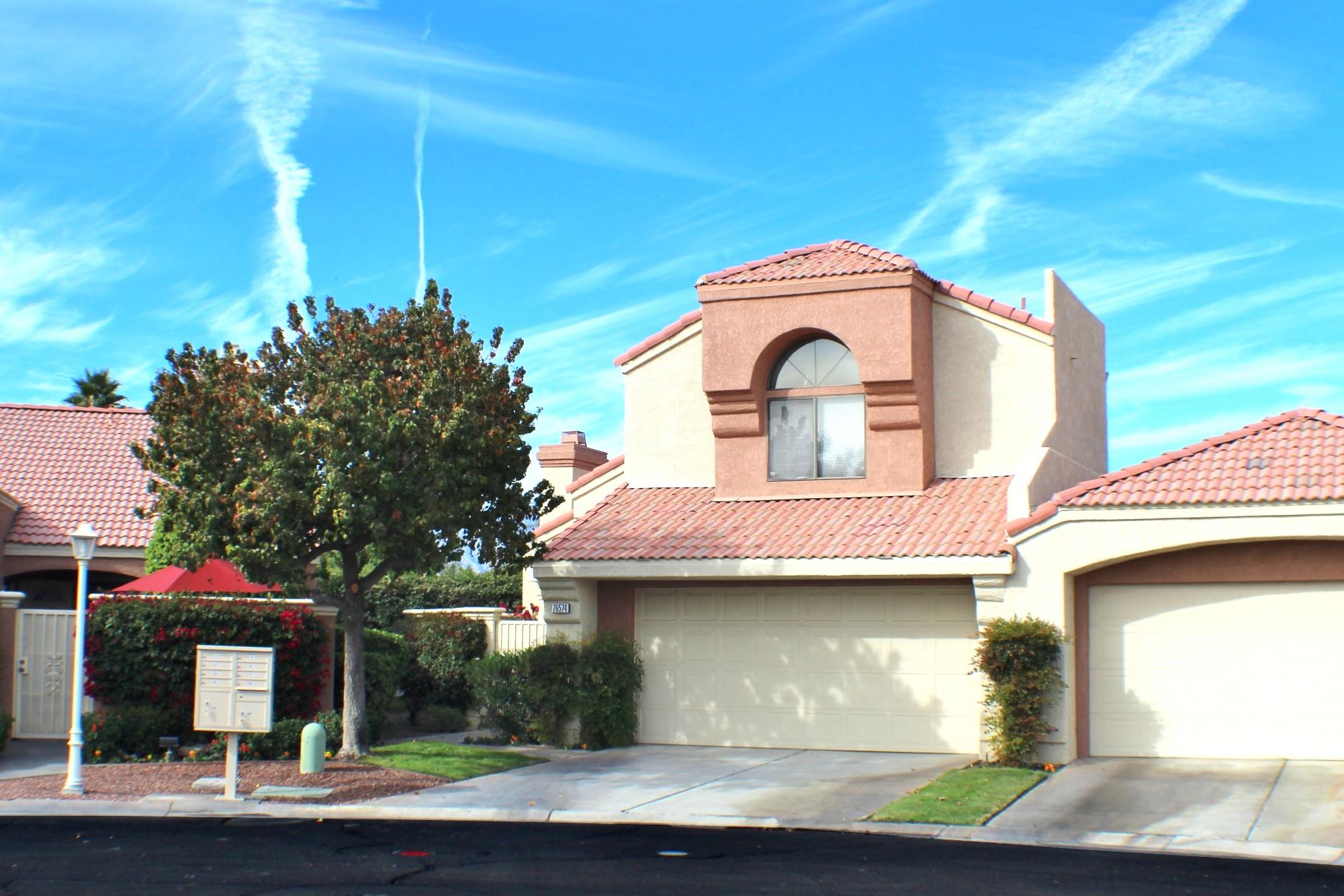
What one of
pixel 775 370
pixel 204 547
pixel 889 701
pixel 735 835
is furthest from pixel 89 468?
pixel 735 835

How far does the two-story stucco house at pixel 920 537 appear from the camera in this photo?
18250 millimetres

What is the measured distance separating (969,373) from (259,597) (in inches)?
475

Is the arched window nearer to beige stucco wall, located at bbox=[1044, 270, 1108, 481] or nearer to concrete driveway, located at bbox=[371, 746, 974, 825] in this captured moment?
beige stucco wall, located at bbox=[1044, 270, 1108, 481]

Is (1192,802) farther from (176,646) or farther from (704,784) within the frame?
(176,646)

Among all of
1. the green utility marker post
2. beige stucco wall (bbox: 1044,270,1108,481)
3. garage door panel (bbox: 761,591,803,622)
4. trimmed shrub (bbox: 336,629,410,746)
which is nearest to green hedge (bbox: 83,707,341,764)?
trimmed shrub (bbox: 336,629,410,746)

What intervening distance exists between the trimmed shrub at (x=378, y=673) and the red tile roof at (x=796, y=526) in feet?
11.0

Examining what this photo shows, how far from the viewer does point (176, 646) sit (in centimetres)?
2036

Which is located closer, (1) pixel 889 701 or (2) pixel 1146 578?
(2) pixel 1146 578

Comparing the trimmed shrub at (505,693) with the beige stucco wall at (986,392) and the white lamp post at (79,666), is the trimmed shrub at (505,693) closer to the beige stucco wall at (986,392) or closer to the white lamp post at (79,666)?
the white lamp post at (79,666)

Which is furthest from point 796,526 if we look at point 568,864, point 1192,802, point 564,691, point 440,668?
point 568,864

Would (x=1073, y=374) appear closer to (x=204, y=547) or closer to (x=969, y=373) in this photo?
(x=969, y=373)

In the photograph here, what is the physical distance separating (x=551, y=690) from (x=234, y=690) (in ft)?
18.4

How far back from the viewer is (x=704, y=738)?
844 inches

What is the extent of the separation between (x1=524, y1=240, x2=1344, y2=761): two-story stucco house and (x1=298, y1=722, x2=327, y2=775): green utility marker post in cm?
507
